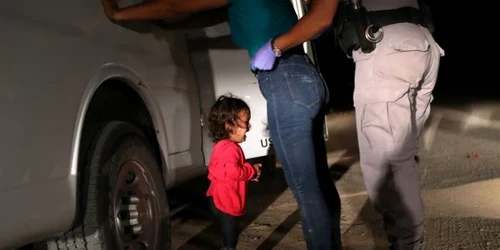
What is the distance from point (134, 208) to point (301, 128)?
1.08 meters

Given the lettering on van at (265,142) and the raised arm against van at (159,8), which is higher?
the raised arm against van at (159,8)

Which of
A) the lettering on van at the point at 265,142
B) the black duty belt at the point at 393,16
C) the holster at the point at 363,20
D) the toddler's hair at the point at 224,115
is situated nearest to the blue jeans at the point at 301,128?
A: the holster at the point at 363,20

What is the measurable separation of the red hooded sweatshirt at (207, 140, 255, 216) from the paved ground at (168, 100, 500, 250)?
69 centimetres

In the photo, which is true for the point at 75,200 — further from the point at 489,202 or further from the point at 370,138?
the point at 489,202

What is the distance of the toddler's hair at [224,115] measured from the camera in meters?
3.54

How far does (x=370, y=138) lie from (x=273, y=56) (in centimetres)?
72

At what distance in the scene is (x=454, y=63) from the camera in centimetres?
1794

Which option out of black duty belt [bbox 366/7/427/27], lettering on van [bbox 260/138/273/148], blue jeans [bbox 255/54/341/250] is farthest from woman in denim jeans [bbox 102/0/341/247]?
lettering on van [bbox 260/138/273/148]

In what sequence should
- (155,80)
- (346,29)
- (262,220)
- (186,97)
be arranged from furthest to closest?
(262,220) → (186,97) → (155,80) → (346,29)

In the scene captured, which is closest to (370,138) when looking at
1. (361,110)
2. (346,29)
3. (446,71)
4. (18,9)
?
(361,110)

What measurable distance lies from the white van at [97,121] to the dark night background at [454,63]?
19.7 ft

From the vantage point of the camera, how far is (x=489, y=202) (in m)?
4.55

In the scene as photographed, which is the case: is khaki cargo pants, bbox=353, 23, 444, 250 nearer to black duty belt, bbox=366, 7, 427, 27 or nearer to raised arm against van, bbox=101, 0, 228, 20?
black duty belt, bbox=366, 7, 427, 27

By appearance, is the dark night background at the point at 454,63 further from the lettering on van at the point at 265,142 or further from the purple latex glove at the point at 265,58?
the purple latex glove at the point at 265,58
